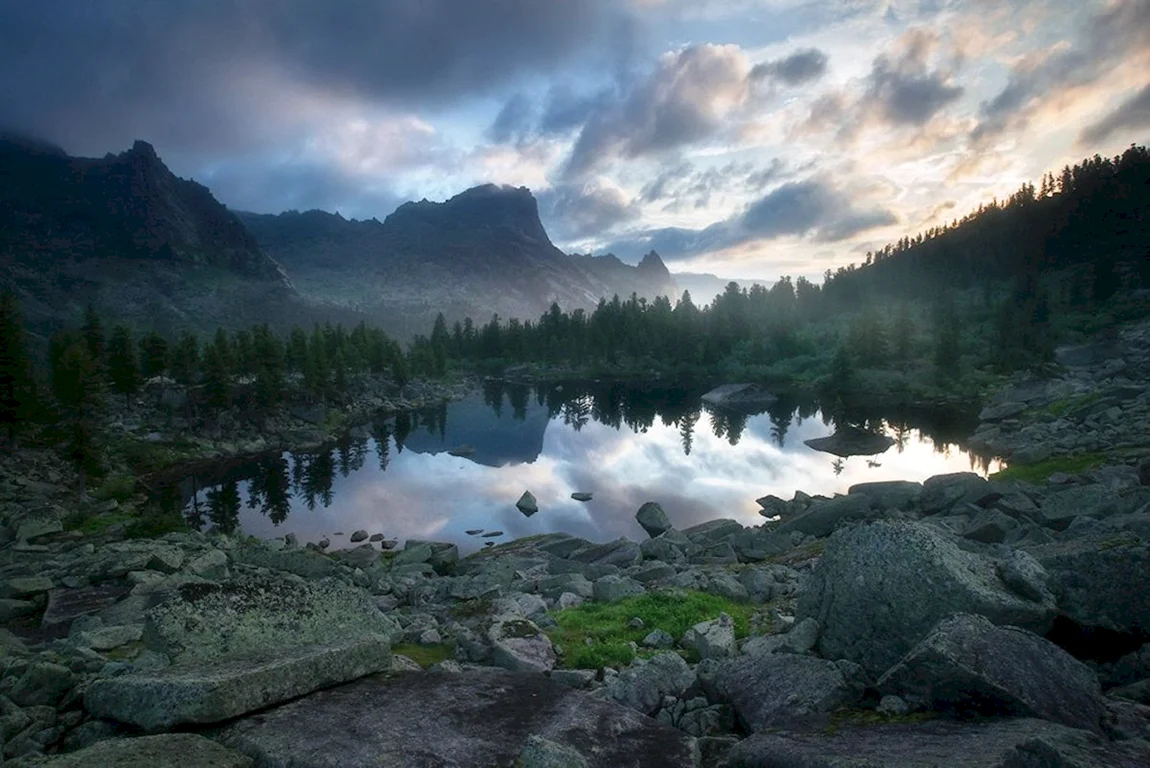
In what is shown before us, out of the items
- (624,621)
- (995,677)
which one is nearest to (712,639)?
(624,621)

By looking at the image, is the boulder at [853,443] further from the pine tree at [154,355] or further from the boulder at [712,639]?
the pine tree at [154,355]

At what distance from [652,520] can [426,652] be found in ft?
80.9

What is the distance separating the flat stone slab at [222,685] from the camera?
736 cm

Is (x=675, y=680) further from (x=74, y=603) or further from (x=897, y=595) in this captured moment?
(x=74, y=603)

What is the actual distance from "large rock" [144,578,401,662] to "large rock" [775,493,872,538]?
2218cm

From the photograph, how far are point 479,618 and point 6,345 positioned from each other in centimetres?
4571

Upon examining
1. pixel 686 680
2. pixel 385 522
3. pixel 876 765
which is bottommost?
pixel 385 522

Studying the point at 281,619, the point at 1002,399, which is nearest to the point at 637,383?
the point at 1002,399

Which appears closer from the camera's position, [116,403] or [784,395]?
[116,403]

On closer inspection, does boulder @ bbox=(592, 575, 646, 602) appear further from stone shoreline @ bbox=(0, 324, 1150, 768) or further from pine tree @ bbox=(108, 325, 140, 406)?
pine tree @ bbox=(108, 325, 140, 406)

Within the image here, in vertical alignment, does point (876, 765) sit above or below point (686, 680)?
above

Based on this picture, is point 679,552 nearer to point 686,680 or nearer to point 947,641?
point 686,680

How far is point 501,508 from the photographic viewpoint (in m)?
44.2

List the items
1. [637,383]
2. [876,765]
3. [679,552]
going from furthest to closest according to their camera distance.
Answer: [637,383] → [679,552] → [876,765]
